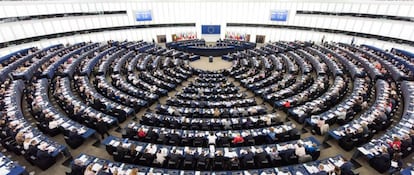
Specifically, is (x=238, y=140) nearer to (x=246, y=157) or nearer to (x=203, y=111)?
(x=246, y=157)

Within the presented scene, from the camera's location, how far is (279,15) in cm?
4444

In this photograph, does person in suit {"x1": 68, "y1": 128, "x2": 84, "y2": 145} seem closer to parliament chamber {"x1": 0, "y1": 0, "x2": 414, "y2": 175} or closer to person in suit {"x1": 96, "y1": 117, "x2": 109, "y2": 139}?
parliament chamber {"x1": 0, "y1": 0, "x2": 414, "y2": 175}

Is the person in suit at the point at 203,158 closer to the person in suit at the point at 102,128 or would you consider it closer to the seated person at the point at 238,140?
the seated person at the point at 238,140

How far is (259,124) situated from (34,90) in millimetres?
19121

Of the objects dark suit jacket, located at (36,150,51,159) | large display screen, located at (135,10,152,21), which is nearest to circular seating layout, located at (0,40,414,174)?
dark suit jacket, located at (36,150,51,159)

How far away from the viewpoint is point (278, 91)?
1991cm

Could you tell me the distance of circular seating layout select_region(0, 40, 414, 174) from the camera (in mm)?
11234

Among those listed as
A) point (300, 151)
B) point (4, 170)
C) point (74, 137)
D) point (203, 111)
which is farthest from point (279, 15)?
point (4, 170)

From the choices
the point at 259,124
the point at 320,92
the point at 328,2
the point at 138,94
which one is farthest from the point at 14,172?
the point at 328,2

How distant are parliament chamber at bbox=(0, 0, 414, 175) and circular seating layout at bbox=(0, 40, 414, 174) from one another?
0.27ft

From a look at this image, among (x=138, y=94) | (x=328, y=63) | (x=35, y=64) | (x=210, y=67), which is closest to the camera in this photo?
(x=138, y=94)

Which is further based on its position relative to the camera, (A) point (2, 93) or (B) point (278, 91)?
(B) point (278, 91)

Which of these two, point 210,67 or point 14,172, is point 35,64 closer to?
point 14,172

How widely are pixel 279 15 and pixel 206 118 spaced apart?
36926 millimetres
